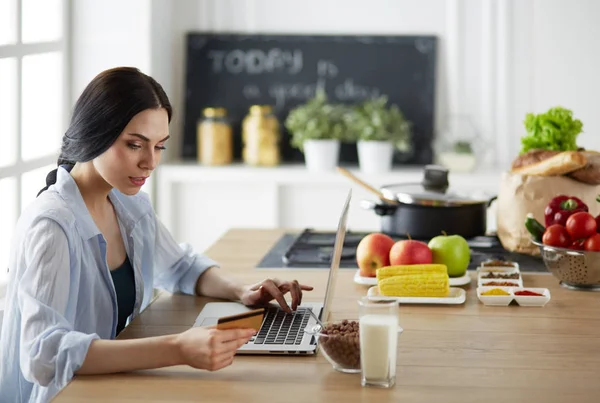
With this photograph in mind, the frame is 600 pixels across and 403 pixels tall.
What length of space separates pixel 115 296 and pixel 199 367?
47 cm

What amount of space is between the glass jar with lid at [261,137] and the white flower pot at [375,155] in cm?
42

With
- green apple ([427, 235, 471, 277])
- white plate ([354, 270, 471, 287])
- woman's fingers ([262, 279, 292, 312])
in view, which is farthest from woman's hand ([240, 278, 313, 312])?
green apple ([427, 235, 471, 277])

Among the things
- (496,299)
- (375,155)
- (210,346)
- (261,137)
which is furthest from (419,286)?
(261,137)

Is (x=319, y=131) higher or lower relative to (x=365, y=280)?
higher

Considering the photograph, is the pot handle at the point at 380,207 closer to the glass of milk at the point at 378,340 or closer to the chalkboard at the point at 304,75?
the glass of milk at the point at 378,340

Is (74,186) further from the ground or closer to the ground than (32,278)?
further from the ground

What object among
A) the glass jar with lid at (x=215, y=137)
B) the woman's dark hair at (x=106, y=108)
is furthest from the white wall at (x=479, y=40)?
the woman's dark hair at (x=106, y=108)

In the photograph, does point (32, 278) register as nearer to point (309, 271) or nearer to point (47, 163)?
point (309, 271)

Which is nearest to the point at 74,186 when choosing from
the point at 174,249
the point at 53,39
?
the point at 174,249

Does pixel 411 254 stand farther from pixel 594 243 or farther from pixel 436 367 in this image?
pixel 436 367

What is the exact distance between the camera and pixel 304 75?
4703 mm

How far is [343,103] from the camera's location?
185 inches

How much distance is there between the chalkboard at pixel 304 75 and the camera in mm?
4648

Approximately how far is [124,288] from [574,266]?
1.07 m
